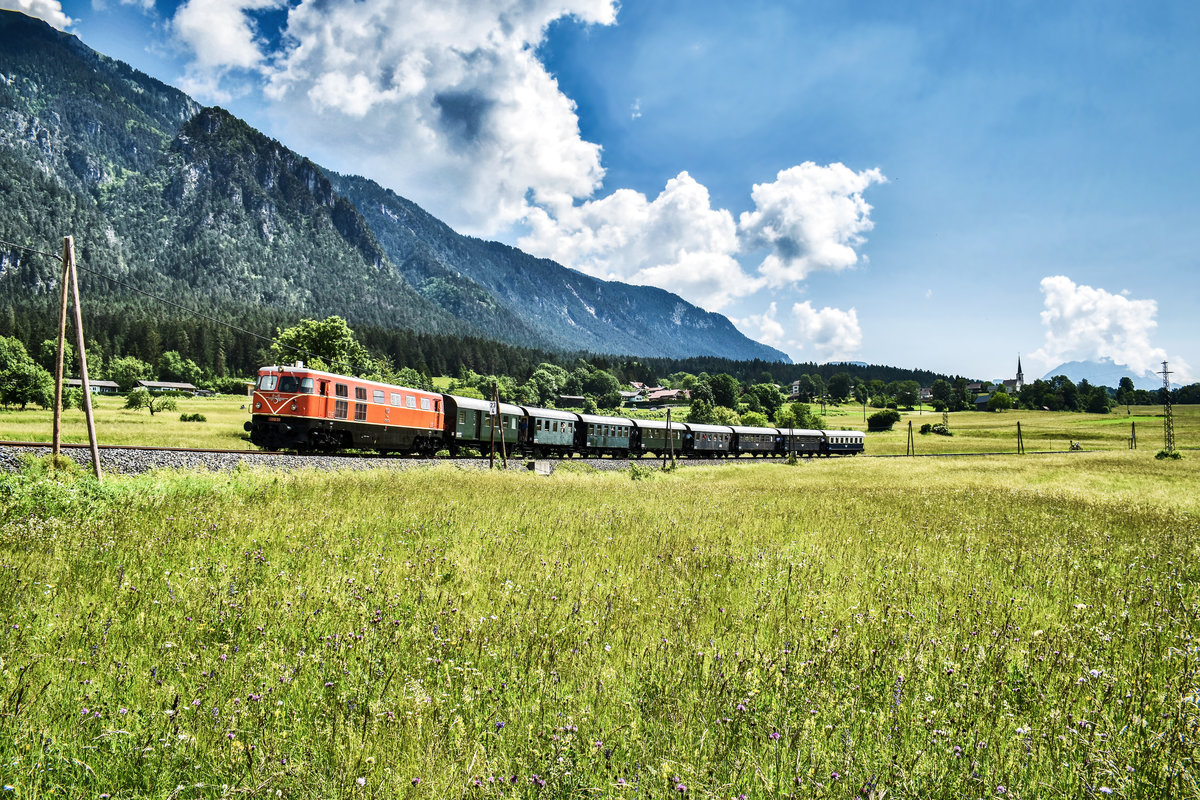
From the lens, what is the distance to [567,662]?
13.6 ft

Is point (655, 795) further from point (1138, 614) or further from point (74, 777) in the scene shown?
point (1138, 614)

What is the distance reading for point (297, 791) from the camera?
8.66 ft

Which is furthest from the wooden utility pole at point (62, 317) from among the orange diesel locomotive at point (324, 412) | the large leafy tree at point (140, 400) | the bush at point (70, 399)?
the bush at point (70, 399)

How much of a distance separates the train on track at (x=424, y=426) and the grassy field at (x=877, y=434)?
11.0 metres

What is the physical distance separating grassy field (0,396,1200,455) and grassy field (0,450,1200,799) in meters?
32.7

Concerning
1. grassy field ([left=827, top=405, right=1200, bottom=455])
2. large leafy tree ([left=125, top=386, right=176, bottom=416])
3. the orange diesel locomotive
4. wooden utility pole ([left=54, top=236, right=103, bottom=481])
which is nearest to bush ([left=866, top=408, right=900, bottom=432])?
grassy field ([left=827, top=405, right=1200, bottom=455])

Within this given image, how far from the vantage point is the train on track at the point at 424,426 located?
2530cm

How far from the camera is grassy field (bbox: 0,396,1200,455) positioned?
117 ft

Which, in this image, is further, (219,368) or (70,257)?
(219,368)

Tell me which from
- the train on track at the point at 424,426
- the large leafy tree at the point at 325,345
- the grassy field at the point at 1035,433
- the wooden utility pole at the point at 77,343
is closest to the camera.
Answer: the wooden utility pole at the point at 77,343

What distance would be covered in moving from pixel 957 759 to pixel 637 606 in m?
3.01

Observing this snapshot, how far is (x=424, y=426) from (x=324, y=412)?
24.2 feet

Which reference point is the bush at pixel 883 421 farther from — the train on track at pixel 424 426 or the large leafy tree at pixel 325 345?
the large leafy tree at pixel 325 345

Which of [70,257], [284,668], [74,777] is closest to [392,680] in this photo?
[284,668]
